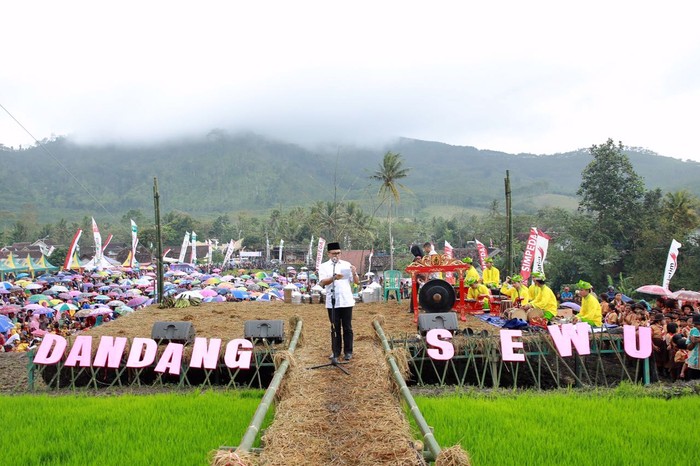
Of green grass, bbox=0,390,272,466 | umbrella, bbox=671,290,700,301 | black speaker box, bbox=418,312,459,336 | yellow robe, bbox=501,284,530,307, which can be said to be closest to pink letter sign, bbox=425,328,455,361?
black speaker box, bbox=418,312,459,336

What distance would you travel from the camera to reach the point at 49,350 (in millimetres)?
9391

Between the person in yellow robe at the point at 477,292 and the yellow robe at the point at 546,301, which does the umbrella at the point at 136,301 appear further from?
the yellow robe at the point at 546,301

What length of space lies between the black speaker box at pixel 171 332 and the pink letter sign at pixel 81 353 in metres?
1.10

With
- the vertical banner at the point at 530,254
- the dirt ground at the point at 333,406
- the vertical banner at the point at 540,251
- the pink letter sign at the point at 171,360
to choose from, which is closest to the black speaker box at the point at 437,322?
the dirt ground at the point at 333,406

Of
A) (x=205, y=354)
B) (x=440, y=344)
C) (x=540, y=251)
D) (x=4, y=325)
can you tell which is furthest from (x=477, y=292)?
(x=4, y=325)

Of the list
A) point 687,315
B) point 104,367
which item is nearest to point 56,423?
point 104,367

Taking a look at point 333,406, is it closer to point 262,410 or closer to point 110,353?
point 262,410

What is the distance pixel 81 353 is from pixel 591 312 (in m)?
9.71

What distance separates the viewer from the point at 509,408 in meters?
6.67

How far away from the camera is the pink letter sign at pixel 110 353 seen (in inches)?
364

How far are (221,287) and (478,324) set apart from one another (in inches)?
753

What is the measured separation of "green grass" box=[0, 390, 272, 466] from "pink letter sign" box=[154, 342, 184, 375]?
110cm

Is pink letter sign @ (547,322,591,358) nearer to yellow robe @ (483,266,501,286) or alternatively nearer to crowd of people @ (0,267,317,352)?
yellow robe @ (483,266,501,286)

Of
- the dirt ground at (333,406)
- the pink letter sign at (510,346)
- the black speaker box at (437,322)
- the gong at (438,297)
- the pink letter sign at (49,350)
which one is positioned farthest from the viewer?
the gong at (438,297)
